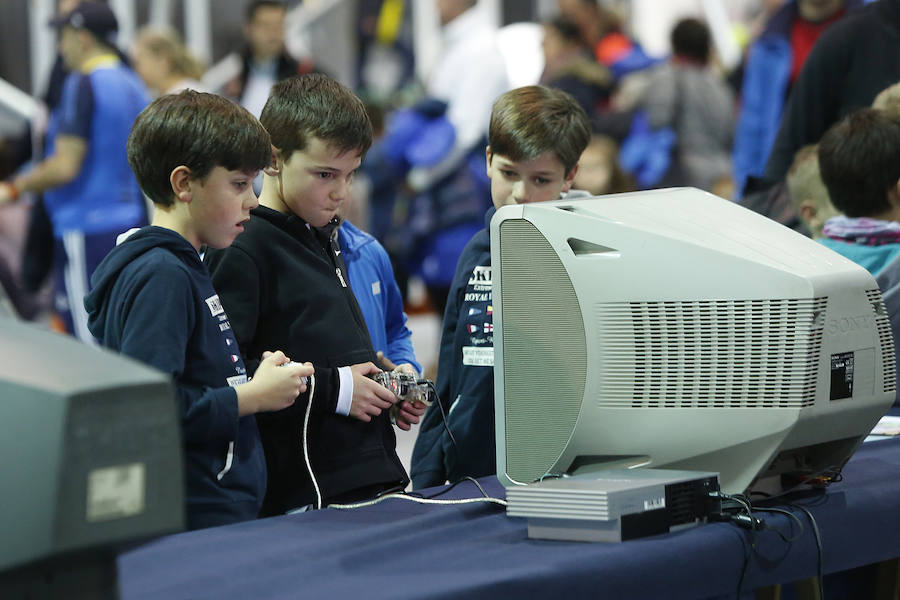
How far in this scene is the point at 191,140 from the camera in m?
1.90

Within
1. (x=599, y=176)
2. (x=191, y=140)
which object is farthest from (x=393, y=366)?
(x=599, y=176)

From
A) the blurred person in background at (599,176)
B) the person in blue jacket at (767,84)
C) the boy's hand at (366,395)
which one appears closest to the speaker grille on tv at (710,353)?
the boy's hand at (366,395)

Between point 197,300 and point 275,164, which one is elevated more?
point 275,164

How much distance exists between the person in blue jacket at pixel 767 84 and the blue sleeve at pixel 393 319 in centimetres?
297

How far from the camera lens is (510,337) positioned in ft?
6.26

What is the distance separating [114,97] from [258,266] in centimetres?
311

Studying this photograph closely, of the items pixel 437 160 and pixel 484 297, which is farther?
pixel 437 160

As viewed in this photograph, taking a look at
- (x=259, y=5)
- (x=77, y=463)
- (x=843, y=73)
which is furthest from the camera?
(x=259, y=5)

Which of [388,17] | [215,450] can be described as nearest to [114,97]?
[215,450]

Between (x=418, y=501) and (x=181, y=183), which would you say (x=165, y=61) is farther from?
(x=418, y=501)

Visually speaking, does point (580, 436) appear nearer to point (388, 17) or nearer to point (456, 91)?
point (456, 91)

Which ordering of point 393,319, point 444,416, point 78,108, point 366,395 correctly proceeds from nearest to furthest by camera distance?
point 366,395 < point 444,416 < point 393,319 < point 78,108

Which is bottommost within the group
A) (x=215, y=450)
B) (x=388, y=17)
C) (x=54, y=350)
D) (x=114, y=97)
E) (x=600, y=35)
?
(x=215, y=450)

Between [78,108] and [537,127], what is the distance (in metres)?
3.03
